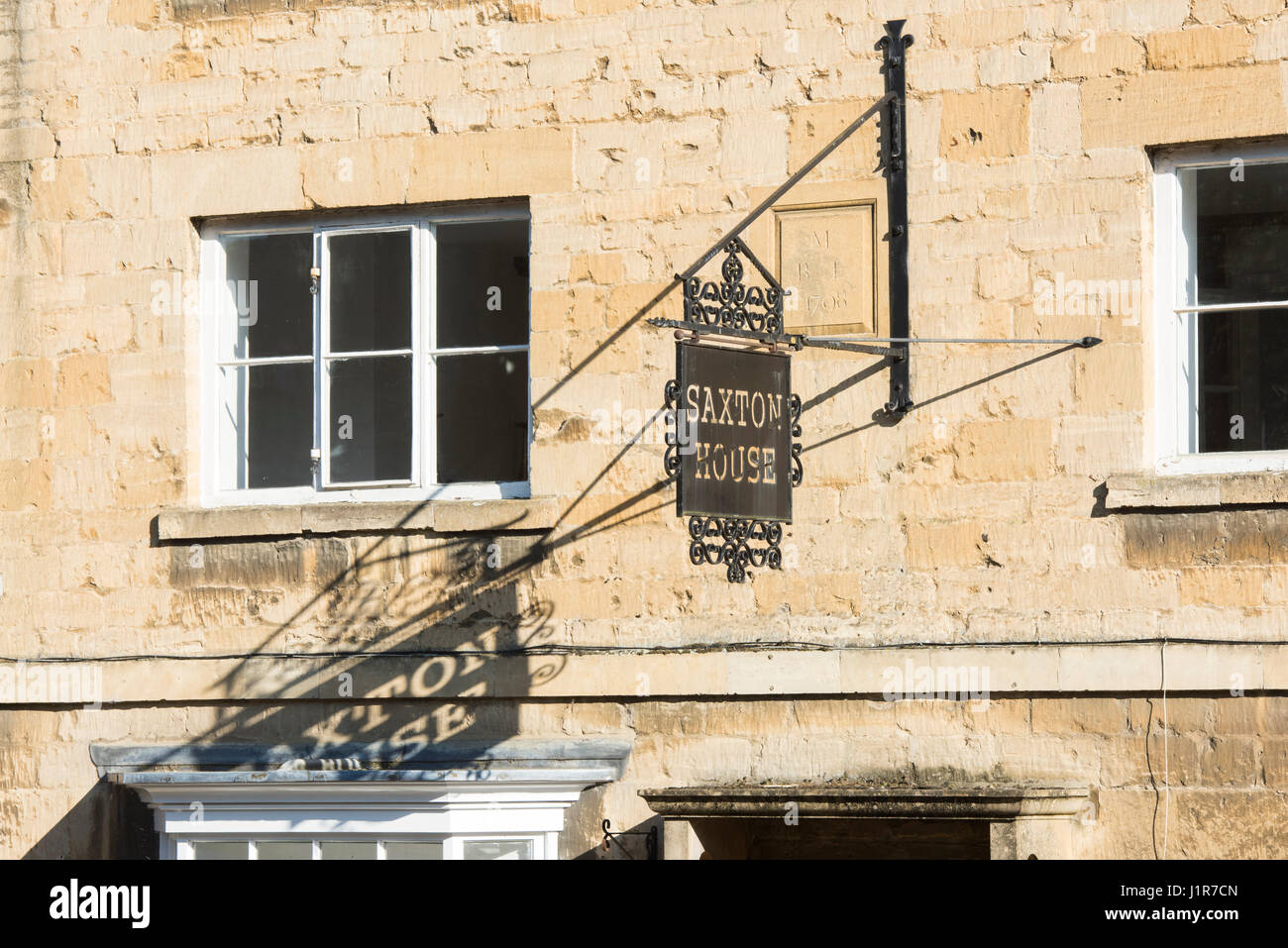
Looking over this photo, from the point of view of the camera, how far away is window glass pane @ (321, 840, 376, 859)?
861 centimetres

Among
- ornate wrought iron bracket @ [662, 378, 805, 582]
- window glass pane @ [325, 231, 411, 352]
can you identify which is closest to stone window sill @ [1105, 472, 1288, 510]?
ornate wrought iron bracket @ [662, 378, 805, 582]

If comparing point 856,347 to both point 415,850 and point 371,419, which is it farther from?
point 415,850

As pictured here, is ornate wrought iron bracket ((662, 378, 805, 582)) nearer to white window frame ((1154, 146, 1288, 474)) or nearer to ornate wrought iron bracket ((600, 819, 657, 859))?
ornate wrought iron bracket ((600, 819, 657, 859))

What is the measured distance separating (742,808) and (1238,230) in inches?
121

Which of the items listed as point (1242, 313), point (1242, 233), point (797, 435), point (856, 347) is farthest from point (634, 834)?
point (1242, 233)

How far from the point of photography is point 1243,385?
26.3ft

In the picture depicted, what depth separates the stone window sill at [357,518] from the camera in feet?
28.5

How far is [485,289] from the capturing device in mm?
9141

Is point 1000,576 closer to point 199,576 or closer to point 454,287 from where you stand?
point 454,287

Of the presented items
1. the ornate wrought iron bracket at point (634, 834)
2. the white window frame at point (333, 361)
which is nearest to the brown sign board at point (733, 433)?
the white window frame at point (333, 361)

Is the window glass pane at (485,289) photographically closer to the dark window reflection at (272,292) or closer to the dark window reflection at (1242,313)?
the dark window reflection at (272,292)

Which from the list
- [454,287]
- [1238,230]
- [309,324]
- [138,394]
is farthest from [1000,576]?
[138,394]

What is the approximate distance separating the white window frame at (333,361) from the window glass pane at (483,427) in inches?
1.5

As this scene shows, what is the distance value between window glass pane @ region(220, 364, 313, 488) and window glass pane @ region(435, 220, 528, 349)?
762mm
